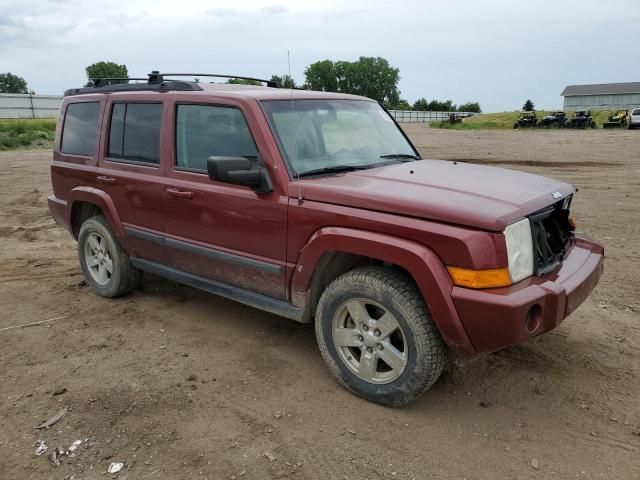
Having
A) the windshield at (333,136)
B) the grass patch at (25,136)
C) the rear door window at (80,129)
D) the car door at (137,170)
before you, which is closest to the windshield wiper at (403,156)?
the windshield at (333,136)

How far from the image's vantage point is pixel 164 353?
162 inches

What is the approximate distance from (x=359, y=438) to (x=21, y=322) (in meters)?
3.26

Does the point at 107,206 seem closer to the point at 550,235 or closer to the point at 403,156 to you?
the point at 403,156

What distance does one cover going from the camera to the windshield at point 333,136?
3.76 m

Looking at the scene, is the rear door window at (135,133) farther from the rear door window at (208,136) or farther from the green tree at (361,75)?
the green tree at (361,75)

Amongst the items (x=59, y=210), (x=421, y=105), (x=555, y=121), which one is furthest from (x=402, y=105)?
(x=59, y=210)

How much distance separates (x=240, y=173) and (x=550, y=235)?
1.94m

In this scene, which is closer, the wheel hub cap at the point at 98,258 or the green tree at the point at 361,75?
the wheel hub cap at the point at 98,258

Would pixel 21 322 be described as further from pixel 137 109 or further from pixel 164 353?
pixel 137 109

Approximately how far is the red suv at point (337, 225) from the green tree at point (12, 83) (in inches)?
4432

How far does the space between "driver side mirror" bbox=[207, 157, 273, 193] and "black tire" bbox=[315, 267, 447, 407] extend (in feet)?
2.63

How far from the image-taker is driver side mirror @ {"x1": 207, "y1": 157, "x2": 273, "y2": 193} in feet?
11.2

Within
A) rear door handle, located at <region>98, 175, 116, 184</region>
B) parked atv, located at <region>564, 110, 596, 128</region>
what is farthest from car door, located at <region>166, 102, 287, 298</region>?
parked atv, located at <region>564, 110, 596, 128</region>

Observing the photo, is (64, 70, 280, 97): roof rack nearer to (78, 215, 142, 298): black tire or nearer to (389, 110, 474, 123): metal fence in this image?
(78, 215, 142, 298): black tire
